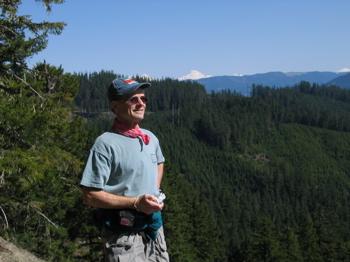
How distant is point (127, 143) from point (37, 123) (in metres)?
7.34

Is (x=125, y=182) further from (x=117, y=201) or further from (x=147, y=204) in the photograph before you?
(x=147, y=204)

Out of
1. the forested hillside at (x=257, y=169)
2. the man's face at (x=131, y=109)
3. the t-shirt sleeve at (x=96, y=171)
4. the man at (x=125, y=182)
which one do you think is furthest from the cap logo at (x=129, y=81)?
the forested hillside at (x=257, y=169)

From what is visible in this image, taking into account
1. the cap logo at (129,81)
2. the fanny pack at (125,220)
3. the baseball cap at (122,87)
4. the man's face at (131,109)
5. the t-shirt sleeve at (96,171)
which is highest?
the cap logo at (129,81)

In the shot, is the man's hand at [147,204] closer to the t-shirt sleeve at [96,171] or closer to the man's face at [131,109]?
the t-shirt sleeve at [96,171]

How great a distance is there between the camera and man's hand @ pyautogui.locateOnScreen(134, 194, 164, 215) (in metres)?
3.71

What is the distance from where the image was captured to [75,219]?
24.3 metres

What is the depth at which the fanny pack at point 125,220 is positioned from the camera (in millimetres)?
3877

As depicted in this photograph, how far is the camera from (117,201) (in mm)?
3766

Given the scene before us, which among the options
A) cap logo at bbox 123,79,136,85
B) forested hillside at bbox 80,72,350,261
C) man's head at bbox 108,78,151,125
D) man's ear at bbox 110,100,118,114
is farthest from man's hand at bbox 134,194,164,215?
forested hillside at bbox 80,72,350,261

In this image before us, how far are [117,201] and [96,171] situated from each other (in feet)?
0.96

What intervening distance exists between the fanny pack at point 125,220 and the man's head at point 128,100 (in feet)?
2.53

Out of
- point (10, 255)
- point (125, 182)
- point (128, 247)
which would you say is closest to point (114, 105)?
point (125, 182)

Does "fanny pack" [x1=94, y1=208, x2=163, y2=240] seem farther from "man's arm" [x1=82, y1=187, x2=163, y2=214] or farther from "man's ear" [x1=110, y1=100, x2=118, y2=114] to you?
"man's ear" [x1=110, y1=100, x2=118, y2=114]

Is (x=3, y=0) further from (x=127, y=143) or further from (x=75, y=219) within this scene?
(x=75, y=219)
